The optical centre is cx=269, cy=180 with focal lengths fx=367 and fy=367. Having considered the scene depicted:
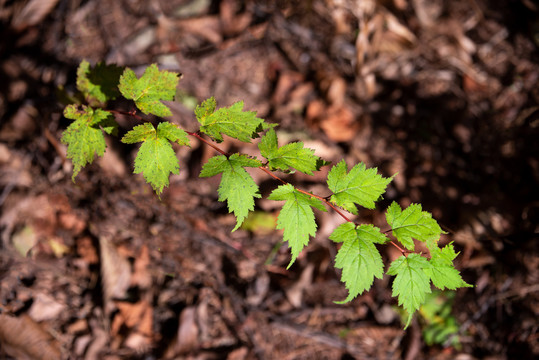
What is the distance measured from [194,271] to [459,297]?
2.10 metres

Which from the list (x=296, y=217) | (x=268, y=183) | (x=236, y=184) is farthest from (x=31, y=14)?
(x=296, y=217)

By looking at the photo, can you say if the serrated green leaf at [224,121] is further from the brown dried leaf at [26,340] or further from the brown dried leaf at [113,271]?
the brown dried leaf at [26,340]

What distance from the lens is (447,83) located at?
3.78m

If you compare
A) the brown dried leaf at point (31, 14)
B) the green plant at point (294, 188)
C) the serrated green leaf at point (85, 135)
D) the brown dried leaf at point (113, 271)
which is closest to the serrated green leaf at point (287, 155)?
the green plant at point (294, 188)

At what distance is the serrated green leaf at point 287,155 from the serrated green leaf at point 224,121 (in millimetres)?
73

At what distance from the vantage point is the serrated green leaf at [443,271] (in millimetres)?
1549

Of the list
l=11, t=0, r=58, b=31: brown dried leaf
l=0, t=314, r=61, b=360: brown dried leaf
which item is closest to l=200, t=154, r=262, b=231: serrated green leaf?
l=0, t=314, r=61, b=360: brown dried leaf

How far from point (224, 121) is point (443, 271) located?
116 centimetres

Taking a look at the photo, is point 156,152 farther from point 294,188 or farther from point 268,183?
point 268,183

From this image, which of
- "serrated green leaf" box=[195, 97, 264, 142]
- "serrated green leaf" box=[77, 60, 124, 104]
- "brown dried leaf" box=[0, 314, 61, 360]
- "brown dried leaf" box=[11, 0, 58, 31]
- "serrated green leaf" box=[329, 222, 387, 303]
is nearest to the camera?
"serrated green leaf" box=[329, 222, 387, 303]

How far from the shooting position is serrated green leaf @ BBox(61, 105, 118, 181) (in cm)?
167

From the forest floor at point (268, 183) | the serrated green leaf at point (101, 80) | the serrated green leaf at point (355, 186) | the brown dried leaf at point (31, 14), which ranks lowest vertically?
the forest floor at point (268, 183)

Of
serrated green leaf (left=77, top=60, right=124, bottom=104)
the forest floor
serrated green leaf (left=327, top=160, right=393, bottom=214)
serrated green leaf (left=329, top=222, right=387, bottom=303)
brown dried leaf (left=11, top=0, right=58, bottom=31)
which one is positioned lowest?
the forest floor

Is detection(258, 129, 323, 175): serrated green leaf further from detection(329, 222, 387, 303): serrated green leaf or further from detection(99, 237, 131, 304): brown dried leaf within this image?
detection(99, 237, 131, 304): brown dried leaf
